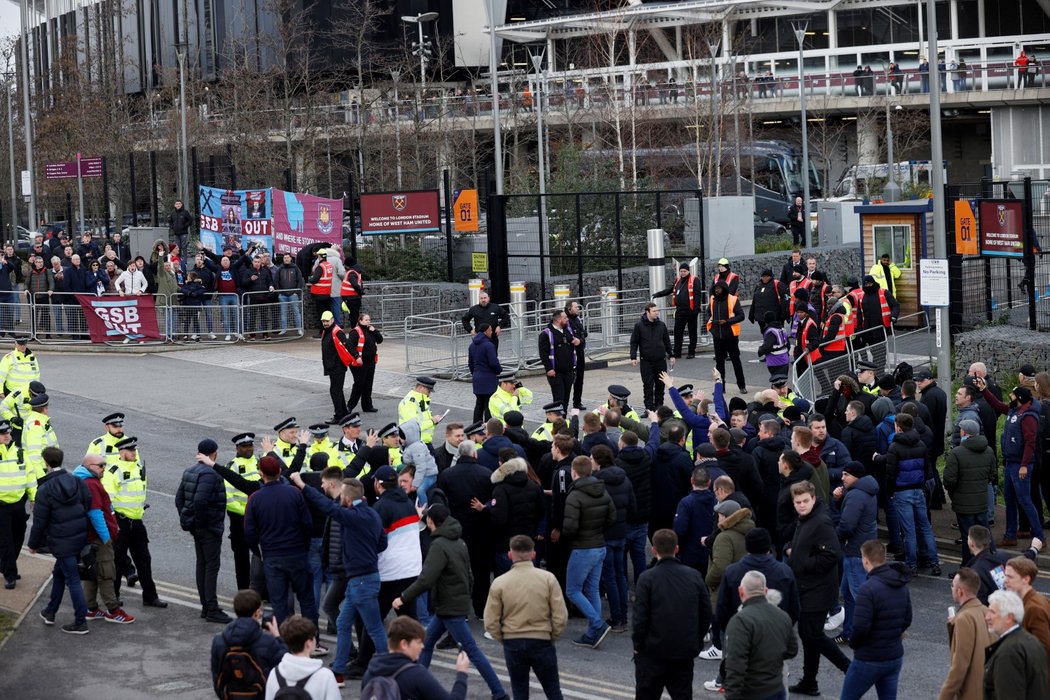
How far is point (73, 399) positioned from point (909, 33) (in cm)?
5325

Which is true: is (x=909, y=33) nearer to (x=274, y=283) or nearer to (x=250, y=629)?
(x=274, y=283)

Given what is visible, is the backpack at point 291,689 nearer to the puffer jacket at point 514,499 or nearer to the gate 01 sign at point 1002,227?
the puffer jacket at point 514,499

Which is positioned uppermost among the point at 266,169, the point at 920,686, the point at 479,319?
the point at 266,169

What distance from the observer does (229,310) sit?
93.6 feet

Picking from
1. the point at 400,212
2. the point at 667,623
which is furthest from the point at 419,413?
the point at 400,212

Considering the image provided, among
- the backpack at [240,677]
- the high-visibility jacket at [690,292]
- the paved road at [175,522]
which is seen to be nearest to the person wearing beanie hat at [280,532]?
the paved road at [175,522]

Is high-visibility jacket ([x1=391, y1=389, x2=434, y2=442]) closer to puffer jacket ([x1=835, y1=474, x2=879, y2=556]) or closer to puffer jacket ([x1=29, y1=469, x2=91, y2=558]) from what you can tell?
puffer jacket ([x1=29, y1=469, x2=91, y2=558])

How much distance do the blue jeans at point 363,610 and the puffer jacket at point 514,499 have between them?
1391 millimetres

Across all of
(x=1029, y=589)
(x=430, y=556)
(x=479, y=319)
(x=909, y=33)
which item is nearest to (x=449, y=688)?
(x=430, y=556)

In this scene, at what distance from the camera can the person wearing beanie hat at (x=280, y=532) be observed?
11.8 meters

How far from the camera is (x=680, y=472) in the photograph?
520 inches

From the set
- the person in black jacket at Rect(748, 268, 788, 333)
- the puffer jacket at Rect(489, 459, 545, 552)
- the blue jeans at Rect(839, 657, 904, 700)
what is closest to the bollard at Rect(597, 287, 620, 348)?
the person in black jacket at Rect(748, 268, 788, 333)

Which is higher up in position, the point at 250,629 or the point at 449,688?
the point at 250,629

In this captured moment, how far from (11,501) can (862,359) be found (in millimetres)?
11387
